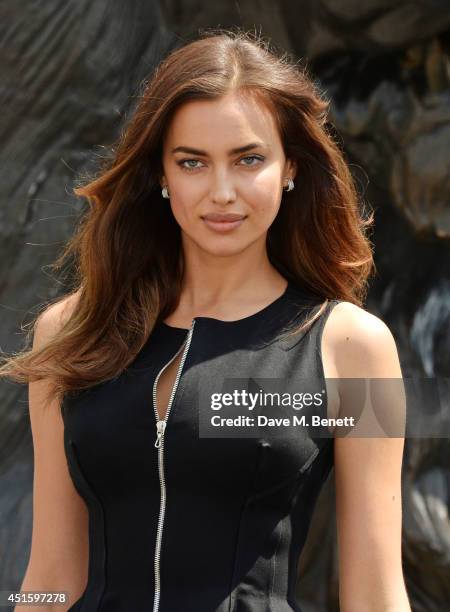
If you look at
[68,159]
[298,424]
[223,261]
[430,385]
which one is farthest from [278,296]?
[68,159]

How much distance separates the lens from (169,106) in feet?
7.41

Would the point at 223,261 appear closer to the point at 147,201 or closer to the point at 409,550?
the point at 147,201

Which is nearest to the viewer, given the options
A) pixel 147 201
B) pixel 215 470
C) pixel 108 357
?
pixel 215 470

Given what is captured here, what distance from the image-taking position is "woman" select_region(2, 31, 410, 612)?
2.14 m

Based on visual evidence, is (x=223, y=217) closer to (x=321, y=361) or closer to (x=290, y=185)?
(x=290, y=185)

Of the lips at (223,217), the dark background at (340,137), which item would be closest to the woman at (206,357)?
the lips at (223,217)

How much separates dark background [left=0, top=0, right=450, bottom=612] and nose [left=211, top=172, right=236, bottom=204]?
0.83 meters

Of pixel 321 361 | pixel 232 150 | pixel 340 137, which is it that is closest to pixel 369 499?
pixel 321 361

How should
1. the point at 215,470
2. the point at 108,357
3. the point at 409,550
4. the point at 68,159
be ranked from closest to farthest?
1. the point at 215,470
2. the point at 108,357
3. the point at 409,550
4. the point at 68,159

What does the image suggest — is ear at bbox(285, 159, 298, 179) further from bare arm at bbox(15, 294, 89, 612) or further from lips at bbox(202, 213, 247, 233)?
bare arm at bbox(15, 294, 89, 612)

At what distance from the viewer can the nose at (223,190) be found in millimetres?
2180

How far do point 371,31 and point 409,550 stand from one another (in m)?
1.17

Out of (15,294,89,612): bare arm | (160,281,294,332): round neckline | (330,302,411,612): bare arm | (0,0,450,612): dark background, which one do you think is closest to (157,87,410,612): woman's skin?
(330,302,411,612): bare arm

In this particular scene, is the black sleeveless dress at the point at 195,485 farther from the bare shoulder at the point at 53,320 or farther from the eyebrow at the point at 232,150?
the eyebrow at the point at 232,150
